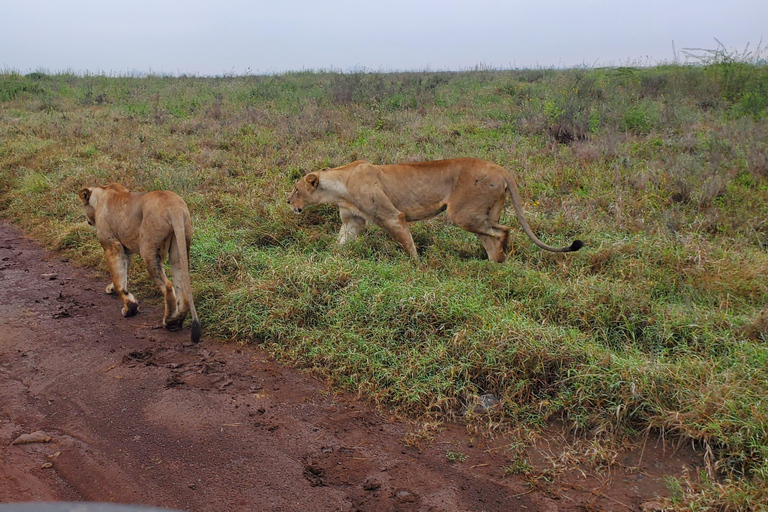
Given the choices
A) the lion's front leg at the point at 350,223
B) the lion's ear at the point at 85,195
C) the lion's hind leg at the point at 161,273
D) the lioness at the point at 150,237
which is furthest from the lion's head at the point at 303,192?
the lion's ear at the point at 85,195

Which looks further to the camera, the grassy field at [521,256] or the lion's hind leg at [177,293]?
the lion's hind leg at [177,293]

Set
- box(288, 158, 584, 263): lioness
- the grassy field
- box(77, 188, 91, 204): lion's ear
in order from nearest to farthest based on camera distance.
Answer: the grassy field → box(77, 188, 91, 204): lion's ear → box(288, 158, 584, 263): lioness

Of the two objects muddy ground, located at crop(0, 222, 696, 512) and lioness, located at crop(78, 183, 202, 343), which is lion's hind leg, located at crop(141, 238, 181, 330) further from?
muddy ground, located at crop(0, 222, 696, 512)

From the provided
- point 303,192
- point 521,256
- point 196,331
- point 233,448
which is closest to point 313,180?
point 303,192

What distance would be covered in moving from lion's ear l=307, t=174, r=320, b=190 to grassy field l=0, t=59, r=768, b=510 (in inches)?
20.8

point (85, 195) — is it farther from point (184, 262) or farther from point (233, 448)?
point (233, 448)

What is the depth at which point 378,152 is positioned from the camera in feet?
33.1

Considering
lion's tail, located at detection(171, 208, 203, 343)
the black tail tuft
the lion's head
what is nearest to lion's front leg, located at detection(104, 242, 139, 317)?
lion's tail, located at detection(171, 208, 203, 343)

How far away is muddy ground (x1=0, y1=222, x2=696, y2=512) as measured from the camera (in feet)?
10.9

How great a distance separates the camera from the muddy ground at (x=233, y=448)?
333 centimetres

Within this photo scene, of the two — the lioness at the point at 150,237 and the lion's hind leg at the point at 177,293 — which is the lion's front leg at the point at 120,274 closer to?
the lioness at the point at 150,237

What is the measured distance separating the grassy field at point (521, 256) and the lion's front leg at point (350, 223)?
8.1 inches

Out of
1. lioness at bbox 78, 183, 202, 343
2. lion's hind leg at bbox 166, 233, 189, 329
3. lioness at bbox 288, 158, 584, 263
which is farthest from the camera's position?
lioness at bbox 288, 158, 584, 263

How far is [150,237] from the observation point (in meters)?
5.38
